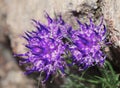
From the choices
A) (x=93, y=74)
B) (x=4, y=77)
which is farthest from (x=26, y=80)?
(x=93, y=74)

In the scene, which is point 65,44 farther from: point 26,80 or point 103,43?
point 26,80

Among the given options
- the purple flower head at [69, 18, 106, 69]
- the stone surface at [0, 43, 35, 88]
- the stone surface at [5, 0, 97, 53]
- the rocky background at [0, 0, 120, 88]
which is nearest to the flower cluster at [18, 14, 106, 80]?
the purple flower head at [69, 18, 106, 69]

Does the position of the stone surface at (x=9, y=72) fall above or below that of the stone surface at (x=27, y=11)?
below

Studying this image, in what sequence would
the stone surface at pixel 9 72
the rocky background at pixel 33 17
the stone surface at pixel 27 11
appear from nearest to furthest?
1. the rocky background at pixel 33 17
2. the stone surface at pixel 27 11
3. the stone surface at pixel 9 72

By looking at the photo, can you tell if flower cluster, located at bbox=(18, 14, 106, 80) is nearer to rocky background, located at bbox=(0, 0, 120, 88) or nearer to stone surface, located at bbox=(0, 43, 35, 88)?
rocky background, located at bbox=(0, 0, 120, 88)

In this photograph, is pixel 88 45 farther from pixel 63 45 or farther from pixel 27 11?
pixel 27 11

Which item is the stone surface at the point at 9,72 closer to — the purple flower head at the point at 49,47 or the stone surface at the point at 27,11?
the stone surface at the point at 27,11

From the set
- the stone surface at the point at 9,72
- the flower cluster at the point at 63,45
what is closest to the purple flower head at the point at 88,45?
the flower cluster at the point at 63,45

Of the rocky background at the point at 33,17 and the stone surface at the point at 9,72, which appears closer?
the rocky background at the point at 33,17
